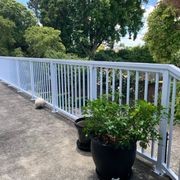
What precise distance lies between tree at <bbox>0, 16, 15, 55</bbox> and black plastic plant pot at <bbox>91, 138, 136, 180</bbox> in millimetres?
14009

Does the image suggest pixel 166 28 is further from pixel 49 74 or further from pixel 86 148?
pixel 86 148

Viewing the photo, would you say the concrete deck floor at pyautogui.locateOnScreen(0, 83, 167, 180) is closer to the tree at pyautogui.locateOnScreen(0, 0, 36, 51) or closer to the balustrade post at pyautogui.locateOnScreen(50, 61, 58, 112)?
the balustrade post at pyautogui.locateOnScreen(50, 61, 58, 112)

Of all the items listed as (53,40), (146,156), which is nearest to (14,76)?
(146,156)

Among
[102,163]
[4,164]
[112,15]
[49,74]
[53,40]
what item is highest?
[112,15]

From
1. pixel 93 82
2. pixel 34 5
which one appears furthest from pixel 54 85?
pixel 34 5

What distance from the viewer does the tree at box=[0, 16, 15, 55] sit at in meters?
14.5

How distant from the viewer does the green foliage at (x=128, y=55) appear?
61.7 feet

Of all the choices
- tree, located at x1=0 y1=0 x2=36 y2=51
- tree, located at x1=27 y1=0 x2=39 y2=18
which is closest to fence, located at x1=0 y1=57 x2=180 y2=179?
tree, located at x1=0 y1=0 x2=36 y2=51

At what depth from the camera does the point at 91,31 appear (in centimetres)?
1922

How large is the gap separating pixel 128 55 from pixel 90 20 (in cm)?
423

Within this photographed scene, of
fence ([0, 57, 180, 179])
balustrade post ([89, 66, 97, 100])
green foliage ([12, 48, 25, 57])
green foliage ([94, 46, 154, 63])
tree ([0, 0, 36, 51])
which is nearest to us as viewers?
fence ([0, 57, 180, 179])

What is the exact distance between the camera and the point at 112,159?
2094 mm

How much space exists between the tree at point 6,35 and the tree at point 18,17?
568mm

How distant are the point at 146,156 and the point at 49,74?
249 cm
